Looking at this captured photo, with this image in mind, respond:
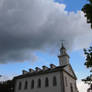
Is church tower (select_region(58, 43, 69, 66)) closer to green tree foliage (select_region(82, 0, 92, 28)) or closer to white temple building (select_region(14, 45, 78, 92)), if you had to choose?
white temple building (select_region(14, 45, 78, 92))

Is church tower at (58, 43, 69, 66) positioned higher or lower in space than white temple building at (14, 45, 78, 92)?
higher

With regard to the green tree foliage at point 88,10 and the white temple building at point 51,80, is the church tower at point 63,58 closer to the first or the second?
the white temple building at point 51,80

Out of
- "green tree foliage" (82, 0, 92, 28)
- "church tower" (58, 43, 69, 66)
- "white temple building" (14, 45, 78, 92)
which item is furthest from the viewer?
"church tower" (58, 43, 69, 66)

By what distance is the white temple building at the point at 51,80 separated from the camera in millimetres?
26562

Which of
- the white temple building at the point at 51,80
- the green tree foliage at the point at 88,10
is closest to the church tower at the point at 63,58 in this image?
the white temple building at the point at 51,80

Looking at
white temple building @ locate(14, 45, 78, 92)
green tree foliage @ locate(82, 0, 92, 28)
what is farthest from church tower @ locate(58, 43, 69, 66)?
green tree foliage @ locate(82, 0, 92, 28)

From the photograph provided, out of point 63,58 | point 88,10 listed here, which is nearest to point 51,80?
point 63,58

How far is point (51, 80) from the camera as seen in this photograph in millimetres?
27594

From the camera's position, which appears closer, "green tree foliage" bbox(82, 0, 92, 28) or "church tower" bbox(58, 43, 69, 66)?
"green tree foliage" bbox(82, 0, 92, 28)

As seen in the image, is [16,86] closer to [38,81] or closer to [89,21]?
[38,81]

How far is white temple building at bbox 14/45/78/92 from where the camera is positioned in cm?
2656

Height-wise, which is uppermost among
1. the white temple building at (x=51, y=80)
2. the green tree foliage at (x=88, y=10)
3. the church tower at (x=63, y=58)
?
the church tower at (x=63, y=58)

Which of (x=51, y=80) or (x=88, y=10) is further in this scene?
(x=51, y=80)

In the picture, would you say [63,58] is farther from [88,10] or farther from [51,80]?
[88,10]
